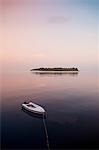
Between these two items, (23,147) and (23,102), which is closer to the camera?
(23,147)

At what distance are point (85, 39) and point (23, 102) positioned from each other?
926mm

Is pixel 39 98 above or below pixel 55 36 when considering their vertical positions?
below

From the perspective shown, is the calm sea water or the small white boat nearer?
the calm sea water

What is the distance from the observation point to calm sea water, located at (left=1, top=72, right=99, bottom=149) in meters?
2.14

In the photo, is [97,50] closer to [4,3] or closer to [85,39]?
[85,39]

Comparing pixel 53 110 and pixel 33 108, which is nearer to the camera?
pixel 33 108

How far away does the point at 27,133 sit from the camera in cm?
227

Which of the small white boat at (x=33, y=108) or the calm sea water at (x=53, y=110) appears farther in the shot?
the small white boat at (x=33, y=108)

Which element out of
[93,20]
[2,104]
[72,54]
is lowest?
[2,104]

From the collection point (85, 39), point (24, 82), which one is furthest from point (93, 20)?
point (24, 82)

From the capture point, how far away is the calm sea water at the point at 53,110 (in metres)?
2.14

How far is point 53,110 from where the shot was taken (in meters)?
2.62

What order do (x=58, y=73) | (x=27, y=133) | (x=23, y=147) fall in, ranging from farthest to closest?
(x=58, y=73), (x=27, y=133), (x=23, y=147)

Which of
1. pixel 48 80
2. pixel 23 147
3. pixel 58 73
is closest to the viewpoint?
pixel 23 147
